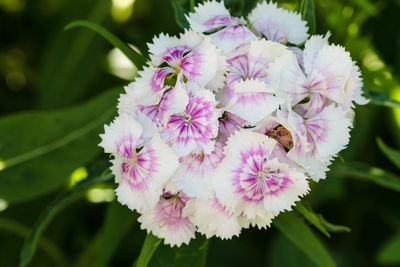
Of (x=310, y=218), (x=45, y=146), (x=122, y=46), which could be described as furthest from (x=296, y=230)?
(x=45, y=146)

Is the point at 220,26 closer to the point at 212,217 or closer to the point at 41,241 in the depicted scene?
the point at 212,217

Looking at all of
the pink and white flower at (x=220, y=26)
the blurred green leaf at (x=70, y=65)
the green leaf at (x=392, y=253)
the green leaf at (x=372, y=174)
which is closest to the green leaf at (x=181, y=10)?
the pink and white flower at (x=220, y=26)

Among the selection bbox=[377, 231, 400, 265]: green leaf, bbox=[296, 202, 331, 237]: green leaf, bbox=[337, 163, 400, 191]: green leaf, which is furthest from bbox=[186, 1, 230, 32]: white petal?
bbox=[377, 231, 400, 265]: green leaf

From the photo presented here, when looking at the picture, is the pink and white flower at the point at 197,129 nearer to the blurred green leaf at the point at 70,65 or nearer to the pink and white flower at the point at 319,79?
the pink and white flower at the point at 319,79

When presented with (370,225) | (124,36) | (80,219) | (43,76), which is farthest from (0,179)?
(370,225)

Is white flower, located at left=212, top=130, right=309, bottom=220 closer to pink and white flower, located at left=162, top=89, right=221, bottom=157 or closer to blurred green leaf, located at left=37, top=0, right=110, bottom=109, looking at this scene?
pink and white flower, located at left=162, top=89, right=221, bottom=157

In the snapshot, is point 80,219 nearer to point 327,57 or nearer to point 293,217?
point 293,217
